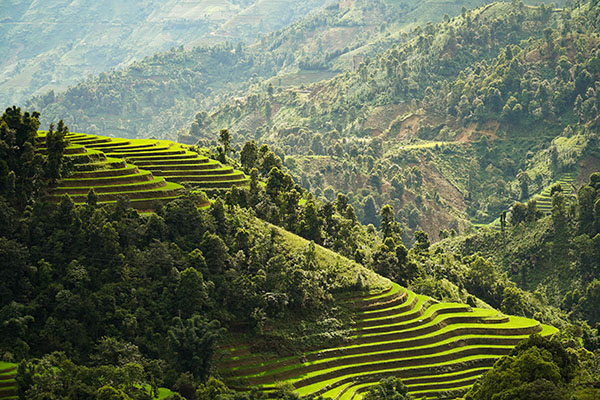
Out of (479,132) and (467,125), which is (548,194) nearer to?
(479,132)

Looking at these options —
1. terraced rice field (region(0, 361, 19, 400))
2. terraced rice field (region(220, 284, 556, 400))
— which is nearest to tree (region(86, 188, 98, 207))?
terraced rice field (region(220, 284, 556, 400))

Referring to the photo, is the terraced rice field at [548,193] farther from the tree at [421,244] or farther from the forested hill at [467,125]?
the tree at [421,244]

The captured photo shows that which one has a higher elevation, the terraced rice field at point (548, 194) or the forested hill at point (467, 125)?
the forested hill at point (467, 125)

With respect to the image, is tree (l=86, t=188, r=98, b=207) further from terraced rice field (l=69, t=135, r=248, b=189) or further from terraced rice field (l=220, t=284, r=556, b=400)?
terraced rice field (l=220, t=284, r=556, b=400)

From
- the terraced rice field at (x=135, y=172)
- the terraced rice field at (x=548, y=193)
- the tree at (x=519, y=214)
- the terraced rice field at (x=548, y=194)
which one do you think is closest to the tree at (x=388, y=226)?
the terraced rice field at (x=135, y=172)

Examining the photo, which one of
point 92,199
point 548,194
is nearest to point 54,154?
point 92,199

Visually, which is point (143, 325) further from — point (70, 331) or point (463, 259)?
point (463, 259)
